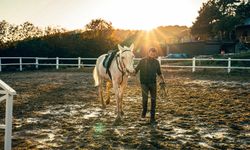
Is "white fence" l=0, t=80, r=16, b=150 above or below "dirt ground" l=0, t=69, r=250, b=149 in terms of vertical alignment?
above

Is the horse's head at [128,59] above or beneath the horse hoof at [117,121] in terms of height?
above

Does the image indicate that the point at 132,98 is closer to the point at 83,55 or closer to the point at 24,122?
the point at 24,122

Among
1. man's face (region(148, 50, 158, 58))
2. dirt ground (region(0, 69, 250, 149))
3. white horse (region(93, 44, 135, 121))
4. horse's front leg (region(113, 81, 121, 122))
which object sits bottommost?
dirt ground (region(0, 69, 250, 149))

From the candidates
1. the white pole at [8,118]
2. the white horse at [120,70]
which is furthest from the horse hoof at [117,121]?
the white pole at [8,118]

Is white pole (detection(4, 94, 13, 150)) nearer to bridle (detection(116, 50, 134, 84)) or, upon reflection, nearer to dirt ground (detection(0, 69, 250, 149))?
dirt ground (detection(0, 69, 250, 149))

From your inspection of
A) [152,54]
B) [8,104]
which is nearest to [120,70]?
[152,54]

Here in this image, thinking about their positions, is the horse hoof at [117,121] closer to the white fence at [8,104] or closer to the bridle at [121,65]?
the bridle at [121,65]

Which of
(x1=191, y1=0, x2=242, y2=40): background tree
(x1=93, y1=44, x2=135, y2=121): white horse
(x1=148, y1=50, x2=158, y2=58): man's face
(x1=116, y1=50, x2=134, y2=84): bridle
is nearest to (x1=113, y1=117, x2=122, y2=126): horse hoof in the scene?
(x1=93, y1=44, x2=135, y2=121): white horse

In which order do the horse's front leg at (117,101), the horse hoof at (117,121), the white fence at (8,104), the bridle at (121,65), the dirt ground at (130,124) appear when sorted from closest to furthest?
the white fence at (8,104)
the dirt ground at (130,124)
the horse hoof at (117,121)
the horse's front leg at (117,101)
the bridle at (121,65)

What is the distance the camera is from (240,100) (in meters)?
11.5

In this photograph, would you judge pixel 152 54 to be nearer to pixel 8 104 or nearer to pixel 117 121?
pixel 117 121

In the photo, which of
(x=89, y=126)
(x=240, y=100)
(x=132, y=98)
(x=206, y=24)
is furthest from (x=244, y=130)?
(x=206, y=24)

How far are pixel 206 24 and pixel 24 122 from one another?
5956 centimetres

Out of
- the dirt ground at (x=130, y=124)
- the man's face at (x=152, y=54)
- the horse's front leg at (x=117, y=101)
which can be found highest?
the man's face at (x=152, y=54)
